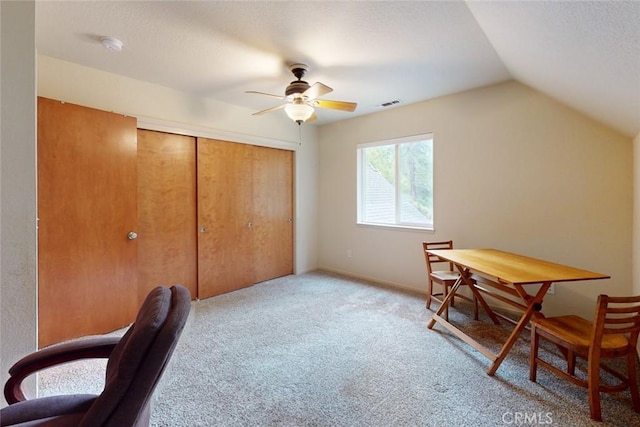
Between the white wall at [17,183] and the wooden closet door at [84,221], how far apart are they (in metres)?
1.15

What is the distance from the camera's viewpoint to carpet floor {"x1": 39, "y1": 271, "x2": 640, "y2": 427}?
1.69 m

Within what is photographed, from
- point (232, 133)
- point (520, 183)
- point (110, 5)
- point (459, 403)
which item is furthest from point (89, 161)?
point (520, 183)

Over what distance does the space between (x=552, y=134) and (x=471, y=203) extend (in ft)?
3.31

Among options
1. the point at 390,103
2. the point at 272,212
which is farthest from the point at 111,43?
the point at 390,103

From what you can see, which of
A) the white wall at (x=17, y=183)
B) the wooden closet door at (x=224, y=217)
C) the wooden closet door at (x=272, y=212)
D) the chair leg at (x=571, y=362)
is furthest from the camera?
the wooden closet door at (x=272, y=212)

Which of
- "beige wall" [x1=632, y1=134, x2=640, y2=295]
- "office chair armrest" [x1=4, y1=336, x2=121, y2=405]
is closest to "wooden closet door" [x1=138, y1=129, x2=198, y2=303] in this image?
"office chair armrest" [x1=4, y1=336, x2=121, y2=405]

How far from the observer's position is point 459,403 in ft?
5.89

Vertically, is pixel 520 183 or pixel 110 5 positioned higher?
pixel 110 5

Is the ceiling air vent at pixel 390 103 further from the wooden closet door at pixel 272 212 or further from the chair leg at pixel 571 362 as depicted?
the chair leg at pixel 571 362

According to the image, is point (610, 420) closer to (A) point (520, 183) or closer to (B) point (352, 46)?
(A) point (520, 183)

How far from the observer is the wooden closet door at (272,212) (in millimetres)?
4348

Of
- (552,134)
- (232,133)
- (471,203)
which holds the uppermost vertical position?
(232,133)

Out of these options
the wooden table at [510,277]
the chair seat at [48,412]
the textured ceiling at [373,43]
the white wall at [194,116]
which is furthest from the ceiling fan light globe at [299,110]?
the chair seat at [48,412]

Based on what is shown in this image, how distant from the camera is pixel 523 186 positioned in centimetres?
307
